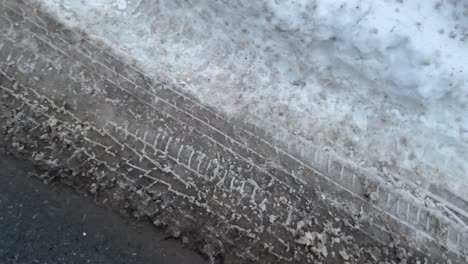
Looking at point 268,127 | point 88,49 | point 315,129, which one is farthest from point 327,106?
point 88,49

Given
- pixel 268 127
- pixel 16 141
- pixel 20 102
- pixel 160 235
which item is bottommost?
pixel 160 235

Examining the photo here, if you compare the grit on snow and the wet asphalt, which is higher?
the grit on snow

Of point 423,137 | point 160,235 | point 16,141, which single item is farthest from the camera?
point 423,137

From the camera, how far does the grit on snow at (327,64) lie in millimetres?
4570

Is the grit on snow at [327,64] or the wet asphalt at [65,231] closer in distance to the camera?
the wet asphalt at [65,231]

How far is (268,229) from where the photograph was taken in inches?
151

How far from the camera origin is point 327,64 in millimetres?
4863

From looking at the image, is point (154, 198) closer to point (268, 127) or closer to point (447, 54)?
point (268, 127)

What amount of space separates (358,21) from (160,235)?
333cm

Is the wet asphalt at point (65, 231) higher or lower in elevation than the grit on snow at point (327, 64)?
lower

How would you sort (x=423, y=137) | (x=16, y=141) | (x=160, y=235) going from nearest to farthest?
1. (x=160, y=235)
2. (x=16, y=141)
3. (x=423, y=137)

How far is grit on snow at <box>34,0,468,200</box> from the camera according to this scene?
4.57m

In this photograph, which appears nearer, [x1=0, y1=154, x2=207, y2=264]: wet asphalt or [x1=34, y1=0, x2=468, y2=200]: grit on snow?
[x1=0, y1=154, x2=207, y2=264]: wet asphalt

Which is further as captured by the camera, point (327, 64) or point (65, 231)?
point (327, 64)
